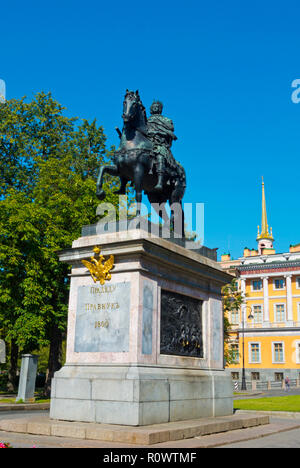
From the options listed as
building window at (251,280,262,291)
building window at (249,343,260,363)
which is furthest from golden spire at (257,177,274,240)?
building window at (249,343,260,363)

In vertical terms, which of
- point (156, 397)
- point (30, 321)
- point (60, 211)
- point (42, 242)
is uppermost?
point (60, 211)

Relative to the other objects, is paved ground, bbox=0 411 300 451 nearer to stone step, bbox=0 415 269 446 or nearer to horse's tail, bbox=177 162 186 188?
stone step, bbox=0 415 269 446

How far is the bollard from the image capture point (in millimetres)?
24016

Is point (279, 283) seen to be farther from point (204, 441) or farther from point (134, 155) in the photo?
point (204, 441)

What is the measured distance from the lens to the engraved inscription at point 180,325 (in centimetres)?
1184

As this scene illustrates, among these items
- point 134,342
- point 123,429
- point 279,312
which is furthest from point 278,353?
point 123,429

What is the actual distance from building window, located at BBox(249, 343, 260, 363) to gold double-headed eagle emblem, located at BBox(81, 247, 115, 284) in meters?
64.9

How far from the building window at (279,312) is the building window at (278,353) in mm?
3803

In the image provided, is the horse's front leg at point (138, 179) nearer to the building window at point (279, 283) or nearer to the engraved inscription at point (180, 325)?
the engraved inscription at point (180, 325)

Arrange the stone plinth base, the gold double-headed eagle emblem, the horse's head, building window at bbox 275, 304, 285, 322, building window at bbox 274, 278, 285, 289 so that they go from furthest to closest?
building window at bbox 274, 278, 285, 289
building window at bbox 275, 304, 285, 322
the horse's head
the gold double-headed eagle emblem
the stone plinth base

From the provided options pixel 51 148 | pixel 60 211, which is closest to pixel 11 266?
pixel 60 211
